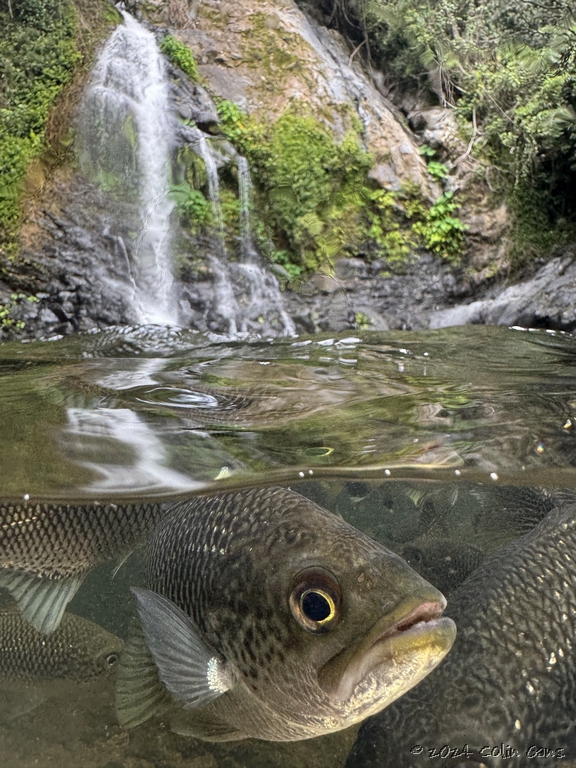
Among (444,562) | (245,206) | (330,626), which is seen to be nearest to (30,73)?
(245,206)

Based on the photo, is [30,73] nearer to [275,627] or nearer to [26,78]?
[26,78]

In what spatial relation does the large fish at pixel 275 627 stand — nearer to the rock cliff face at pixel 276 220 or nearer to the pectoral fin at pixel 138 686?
the pectoral fin at pixel 138 686

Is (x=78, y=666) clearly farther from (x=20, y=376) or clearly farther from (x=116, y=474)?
(x=20, y=376)

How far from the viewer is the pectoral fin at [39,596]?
3553mm

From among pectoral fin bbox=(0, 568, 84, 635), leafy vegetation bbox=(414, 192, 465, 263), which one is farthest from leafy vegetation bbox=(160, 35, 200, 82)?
pectoral fin bbox=(0, 568, 84, 635)

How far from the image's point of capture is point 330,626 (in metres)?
2.42

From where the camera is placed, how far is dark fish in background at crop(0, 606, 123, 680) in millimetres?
3650

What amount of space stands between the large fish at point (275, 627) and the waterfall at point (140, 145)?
7115 mm

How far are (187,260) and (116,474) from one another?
702 cm

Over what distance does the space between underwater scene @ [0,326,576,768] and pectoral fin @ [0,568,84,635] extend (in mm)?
11

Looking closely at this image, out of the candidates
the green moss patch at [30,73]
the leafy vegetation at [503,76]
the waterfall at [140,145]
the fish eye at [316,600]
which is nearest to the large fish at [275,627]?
the fish eye at [316,600]

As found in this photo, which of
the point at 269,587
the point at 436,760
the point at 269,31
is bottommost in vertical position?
the point at 436,760

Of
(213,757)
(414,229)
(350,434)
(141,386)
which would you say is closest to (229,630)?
(213,757)

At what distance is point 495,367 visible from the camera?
235 inches
